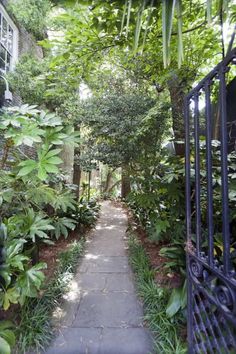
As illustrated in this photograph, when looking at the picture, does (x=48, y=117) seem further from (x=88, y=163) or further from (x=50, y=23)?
(x=88, y=163)

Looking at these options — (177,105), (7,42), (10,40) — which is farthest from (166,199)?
(10,40)

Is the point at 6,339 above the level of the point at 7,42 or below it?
below

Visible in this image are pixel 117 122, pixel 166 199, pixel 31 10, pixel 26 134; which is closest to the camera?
pixel 26 134

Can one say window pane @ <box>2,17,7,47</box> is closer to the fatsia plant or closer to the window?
the window

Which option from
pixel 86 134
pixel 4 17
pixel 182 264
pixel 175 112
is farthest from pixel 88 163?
pixel 182 264

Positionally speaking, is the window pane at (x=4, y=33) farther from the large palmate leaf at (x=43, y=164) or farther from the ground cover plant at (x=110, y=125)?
the large palmate leaf at (x=43, y=164)

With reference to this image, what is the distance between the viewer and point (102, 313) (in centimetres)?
246

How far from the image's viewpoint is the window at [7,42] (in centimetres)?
457

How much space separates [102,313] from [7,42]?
507cm

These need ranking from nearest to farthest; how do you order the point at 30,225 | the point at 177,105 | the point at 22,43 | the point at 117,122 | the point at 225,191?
the point at 225,191, the point at 30,225, the point at 177,105, the point at 117,122, the point at 22,43

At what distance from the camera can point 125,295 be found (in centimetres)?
280

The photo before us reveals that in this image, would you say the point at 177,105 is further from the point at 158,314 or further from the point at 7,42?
the point at 7,42

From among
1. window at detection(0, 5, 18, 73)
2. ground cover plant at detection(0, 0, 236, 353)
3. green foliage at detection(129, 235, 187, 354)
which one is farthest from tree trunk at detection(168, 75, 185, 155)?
window at detection(0, 5, 18, 73)

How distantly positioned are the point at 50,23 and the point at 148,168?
3.01 meters
